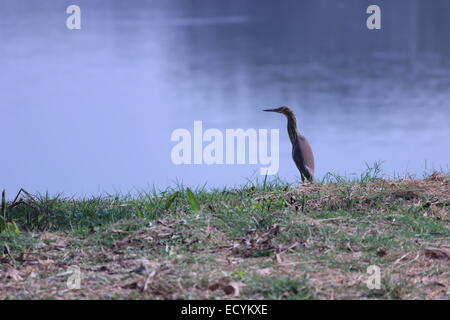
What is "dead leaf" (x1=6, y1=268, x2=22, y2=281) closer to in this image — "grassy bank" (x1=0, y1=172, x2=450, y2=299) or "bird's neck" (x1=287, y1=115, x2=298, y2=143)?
"grassy bank" (x1=0, y1=172, x2=450, y2=299)

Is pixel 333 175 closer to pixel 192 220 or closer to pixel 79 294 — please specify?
pixel 192 220

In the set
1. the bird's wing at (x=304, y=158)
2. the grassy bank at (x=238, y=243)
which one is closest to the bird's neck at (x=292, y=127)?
the bird's wing at (x=304, y=158)

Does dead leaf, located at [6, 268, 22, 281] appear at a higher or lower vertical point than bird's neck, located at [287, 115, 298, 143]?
lower

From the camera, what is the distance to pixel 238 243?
19.0 ft

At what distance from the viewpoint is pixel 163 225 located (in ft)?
20.0

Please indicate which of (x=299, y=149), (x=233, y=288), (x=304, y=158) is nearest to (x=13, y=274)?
(x=233, y=288)

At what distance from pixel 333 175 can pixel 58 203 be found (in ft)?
9.10

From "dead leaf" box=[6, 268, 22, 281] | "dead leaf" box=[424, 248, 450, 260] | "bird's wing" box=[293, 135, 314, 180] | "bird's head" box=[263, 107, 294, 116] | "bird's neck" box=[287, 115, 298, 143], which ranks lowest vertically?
"dead leaf" box=[6, 268, 22, 281]

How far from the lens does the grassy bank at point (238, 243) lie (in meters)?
4.90

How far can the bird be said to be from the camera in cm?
845

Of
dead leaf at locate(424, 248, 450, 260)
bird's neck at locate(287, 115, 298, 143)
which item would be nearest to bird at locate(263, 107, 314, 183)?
bird's neck at locate(287, 115, 298, 143)

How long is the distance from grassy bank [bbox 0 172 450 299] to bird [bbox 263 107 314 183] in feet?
2.52

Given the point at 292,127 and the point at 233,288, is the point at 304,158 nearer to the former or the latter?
the point at 292,127
